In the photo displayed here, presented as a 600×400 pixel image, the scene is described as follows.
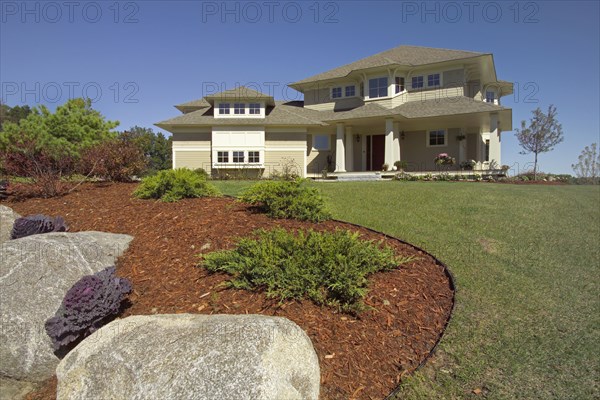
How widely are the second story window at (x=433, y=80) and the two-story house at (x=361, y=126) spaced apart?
59 mm

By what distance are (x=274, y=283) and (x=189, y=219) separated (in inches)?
104

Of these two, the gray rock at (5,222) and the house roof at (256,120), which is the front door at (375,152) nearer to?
the house roof at (256,120)

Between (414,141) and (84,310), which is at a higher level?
(414,141)

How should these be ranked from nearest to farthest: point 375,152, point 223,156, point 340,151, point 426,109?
point 426,109 → point 340,151 → point 223,156 → point 375,152

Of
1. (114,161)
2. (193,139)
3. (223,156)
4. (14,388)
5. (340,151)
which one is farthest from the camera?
(193,139)

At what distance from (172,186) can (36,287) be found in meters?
3.84

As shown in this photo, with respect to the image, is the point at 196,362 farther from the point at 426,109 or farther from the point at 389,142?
the point at 426,109

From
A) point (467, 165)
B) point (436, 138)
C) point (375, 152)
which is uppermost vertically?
point (436, 138)

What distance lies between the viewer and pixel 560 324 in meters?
4.17

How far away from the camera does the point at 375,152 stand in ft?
82.3

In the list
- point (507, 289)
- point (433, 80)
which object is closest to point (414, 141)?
point (433, 80)

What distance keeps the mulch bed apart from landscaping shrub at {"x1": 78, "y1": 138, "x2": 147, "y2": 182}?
385cm

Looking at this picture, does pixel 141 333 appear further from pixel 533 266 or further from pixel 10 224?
pixel 533 266

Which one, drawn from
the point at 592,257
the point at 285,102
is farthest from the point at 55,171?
the point at 285,102
